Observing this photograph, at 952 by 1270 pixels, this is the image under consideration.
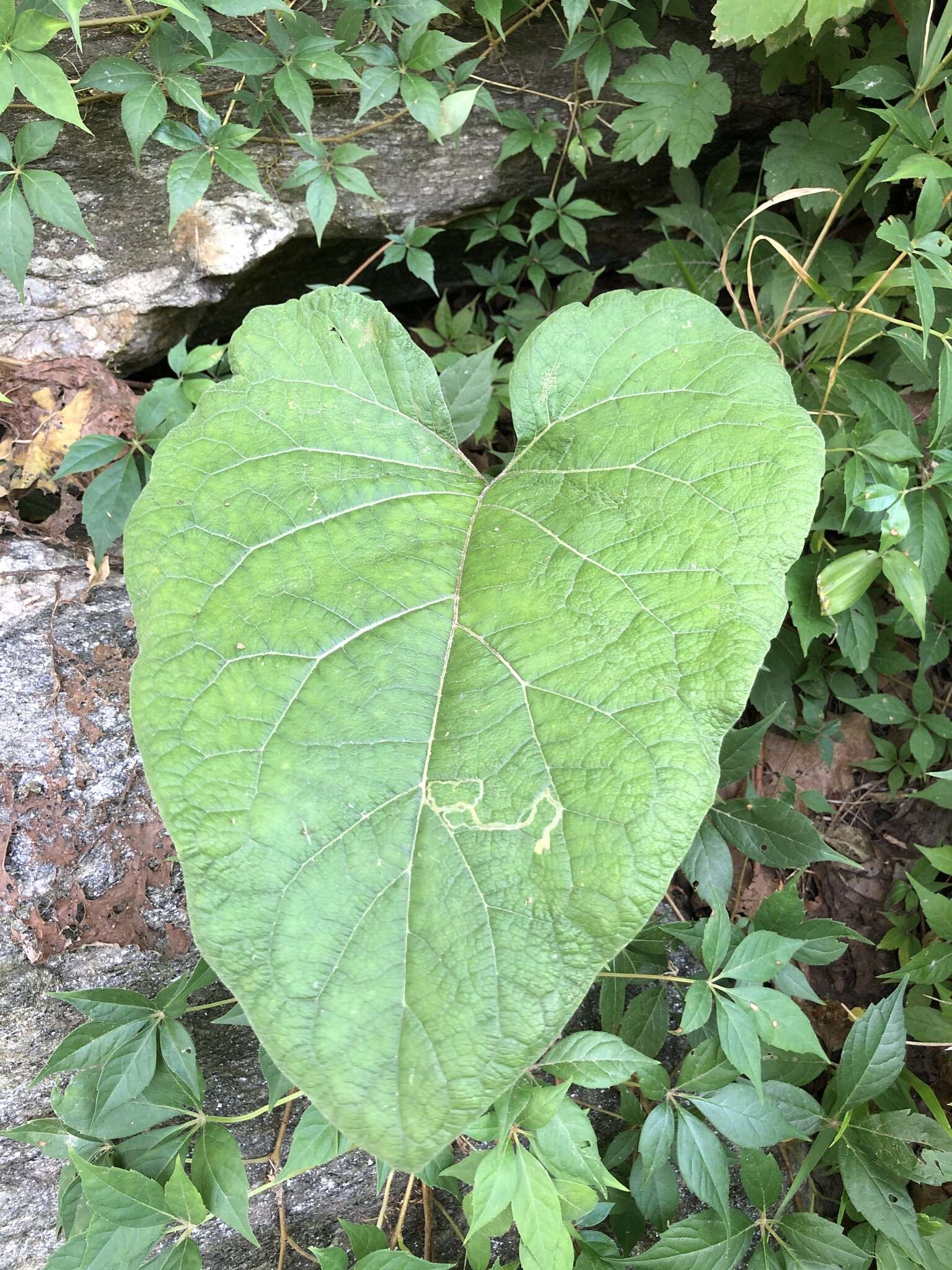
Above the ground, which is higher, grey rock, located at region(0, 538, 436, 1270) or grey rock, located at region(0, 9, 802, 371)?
grey rock, located at region(0, 9, 802, 371)

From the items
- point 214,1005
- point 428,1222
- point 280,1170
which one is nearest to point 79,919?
point 214,1005

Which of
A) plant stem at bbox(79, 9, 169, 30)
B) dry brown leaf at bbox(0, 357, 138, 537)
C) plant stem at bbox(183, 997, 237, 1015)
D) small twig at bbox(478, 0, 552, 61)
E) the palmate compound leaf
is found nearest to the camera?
the palmate compound leaf

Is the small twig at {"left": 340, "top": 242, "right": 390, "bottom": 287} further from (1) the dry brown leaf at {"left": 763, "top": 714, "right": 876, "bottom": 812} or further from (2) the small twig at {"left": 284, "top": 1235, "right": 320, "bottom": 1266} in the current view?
(2) the small twig at {"left": 284, "top": 1235, "right": 320, "bottom": 1266}

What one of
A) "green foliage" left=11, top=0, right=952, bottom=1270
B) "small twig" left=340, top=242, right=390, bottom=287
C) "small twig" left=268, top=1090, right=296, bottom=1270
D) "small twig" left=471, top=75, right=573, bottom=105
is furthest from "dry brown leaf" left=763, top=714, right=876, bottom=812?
"small twig" left=471, top=75, right=573, bottom=105

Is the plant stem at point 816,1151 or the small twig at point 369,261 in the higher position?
the small twig at point 369,261

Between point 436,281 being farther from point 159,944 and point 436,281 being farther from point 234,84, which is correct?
point 159,944

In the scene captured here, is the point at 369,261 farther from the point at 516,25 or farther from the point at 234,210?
the point at 516,25

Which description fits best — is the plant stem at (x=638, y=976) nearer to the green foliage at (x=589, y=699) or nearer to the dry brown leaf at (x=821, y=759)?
the green foliage at (x=589, y=699)

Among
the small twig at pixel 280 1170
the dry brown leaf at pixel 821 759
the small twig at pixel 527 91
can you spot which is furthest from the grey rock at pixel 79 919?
the small twig at pixel 527 91
